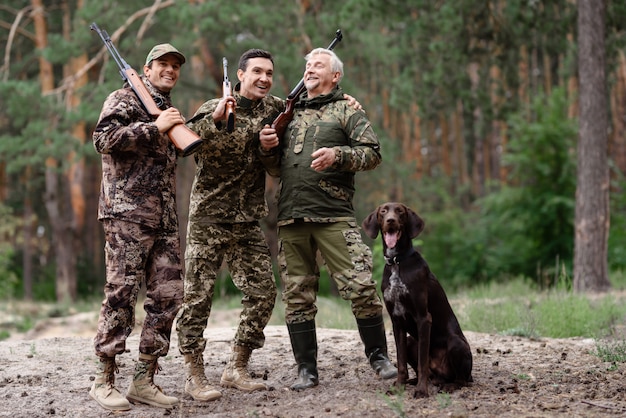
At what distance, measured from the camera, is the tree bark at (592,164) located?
12.7m

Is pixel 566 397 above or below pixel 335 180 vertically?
below

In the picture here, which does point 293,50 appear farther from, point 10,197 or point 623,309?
point 10,197

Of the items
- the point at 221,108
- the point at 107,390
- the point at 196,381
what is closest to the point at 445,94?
the point at 221,108

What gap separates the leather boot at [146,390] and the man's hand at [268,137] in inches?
72.6

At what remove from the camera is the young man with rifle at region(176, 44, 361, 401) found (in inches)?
222

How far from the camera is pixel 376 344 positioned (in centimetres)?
595

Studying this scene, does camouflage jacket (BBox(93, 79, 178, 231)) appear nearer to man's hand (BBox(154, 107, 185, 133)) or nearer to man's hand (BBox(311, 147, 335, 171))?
man's hand (BBox(154, 107, 185, 133))

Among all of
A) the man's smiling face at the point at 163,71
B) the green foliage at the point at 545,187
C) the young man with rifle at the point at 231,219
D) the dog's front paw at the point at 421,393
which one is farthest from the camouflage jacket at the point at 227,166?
the green foliage at the point at 545,187

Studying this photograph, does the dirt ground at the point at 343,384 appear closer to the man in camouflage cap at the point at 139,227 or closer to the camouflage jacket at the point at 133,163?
the man in camouflage cap at the point at 139,227

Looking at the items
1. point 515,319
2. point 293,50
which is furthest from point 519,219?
point 515,319

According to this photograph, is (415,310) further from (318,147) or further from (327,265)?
(318,147)

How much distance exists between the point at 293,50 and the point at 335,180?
11488mm

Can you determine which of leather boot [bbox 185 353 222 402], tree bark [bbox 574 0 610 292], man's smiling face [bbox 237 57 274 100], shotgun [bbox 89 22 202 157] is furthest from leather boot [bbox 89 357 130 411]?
tree bark [bbox 574 0 610 292]

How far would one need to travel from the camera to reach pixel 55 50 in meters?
17.3
